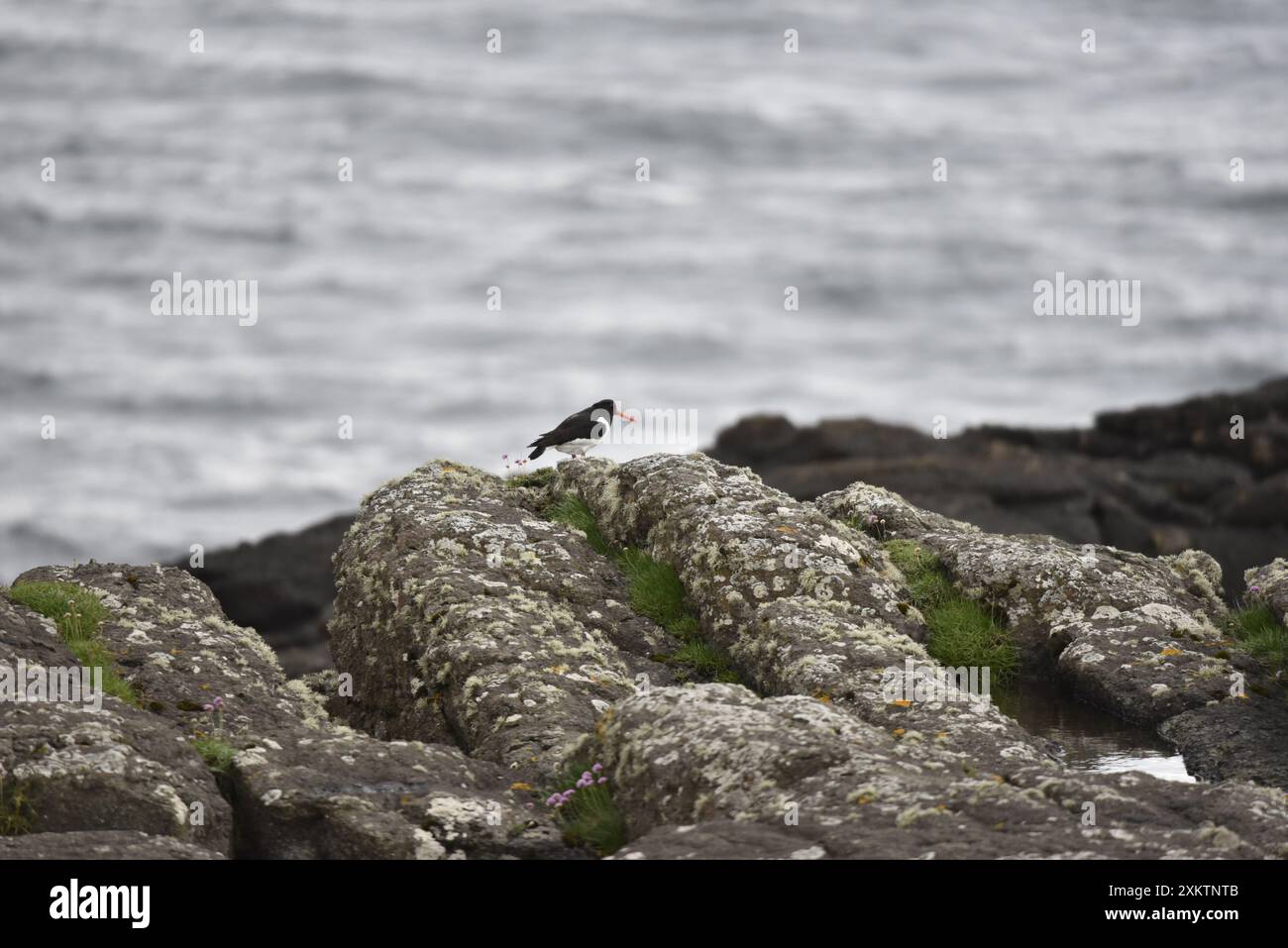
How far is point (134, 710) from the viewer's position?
424 inches

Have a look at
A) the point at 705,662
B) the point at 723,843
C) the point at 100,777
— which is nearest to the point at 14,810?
the point at 100,777

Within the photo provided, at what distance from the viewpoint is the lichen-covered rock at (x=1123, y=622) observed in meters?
13.1

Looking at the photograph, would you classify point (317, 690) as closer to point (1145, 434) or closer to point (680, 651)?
point (680, 651)

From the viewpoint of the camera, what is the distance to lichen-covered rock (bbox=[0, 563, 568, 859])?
973 cm

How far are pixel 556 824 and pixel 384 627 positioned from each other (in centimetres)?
432

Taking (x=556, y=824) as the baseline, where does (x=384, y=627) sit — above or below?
above

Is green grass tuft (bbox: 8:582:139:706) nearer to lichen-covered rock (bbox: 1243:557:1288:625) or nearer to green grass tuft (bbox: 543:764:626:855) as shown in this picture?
green grass tuft (bbox: 543:764:626:855)

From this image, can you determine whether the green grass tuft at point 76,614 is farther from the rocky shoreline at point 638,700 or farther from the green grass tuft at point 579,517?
the green grass tuft at point 579,517

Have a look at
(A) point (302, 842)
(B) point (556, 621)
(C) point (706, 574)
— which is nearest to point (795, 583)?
(C) point (706, 574)

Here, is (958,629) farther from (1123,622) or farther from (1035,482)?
(1035,482)

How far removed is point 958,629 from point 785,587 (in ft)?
6.48

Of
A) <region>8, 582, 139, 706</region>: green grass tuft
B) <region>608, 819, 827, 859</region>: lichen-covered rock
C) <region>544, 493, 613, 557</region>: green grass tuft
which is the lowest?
<region>608, 819, 827, 859</region>: lichen-covered rock

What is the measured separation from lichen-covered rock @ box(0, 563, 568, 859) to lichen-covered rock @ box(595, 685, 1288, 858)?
3.39 ft

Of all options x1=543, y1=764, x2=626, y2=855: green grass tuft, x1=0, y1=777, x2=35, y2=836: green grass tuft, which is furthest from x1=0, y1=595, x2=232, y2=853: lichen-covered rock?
x1=543, y1=764, x2=626, y2=855: green grass tuft
